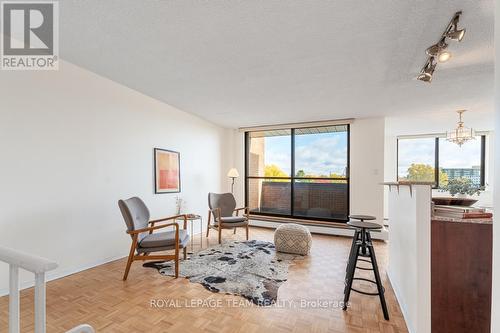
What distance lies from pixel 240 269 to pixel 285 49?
257cm

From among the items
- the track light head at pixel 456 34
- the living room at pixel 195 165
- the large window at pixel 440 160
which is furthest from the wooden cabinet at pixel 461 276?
the large window at pixel 440 160

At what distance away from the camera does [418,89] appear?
327 centimetres

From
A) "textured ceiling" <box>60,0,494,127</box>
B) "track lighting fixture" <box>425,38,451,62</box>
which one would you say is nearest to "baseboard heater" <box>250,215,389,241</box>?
"textured ceiling" <box>60,0,494,127</box>

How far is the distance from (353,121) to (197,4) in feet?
13.0

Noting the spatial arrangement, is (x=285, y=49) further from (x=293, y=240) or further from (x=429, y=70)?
(x=293, y=240)

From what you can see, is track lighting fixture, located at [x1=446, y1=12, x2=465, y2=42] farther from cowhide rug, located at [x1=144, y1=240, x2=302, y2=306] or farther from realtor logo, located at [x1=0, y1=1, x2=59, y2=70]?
realtor logo, located at [x1=0, y1=1, x2=59, y2=70]

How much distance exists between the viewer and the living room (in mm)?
1791

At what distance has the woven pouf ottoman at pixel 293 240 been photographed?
363 cm

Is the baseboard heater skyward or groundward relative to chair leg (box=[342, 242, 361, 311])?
groundward

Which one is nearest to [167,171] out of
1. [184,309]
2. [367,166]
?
[184,309]

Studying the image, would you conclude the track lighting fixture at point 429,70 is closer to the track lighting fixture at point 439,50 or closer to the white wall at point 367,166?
the track lighting fixture at point 439,50

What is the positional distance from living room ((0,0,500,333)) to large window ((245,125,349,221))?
0.99 ft

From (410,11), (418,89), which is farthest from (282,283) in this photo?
(418,89)

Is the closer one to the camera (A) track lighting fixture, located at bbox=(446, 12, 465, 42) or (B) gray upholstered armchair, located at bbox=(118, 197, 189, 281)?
(A) track lighting fixture, located at bbox=(446, 12, 465, 42)
